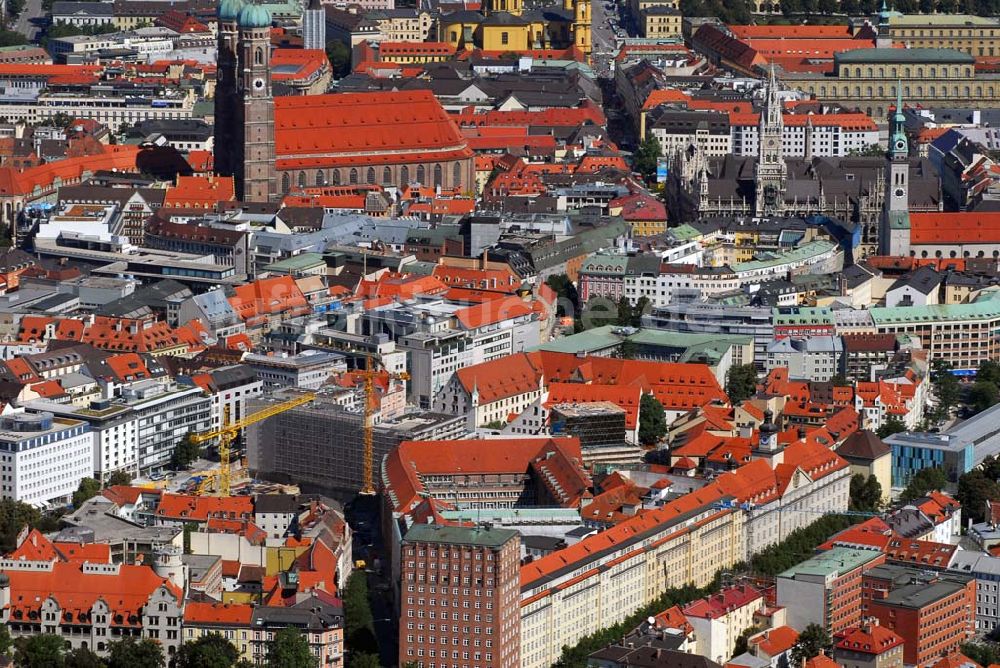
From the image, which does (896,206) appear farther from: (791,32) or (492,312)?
(791,32)

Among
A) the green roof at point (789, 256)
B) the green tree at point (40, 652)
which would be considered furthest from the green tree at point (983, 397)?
the green tree at point (40, 652)

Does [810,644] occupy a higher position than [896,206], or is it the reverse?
[896,206]

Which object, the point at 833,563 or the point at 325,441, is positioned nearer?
the point at 833,563

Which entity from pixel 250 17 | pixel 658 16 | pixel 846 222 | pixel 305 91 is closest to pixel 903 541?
pixel 846 222

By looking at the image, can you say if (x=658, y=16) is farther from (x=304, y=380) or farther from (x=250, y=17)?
(x=304, y=380)

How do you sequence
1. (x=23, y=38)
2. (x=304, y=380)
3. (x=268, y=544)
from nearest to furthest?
(x=268, y=544) → (x=304, y=380) → (x=23, y=38)

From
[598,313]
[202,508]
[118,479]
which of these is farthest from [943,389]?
[202,508]

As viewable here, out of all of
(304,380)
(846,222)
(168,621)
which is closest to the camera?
(168,621)
